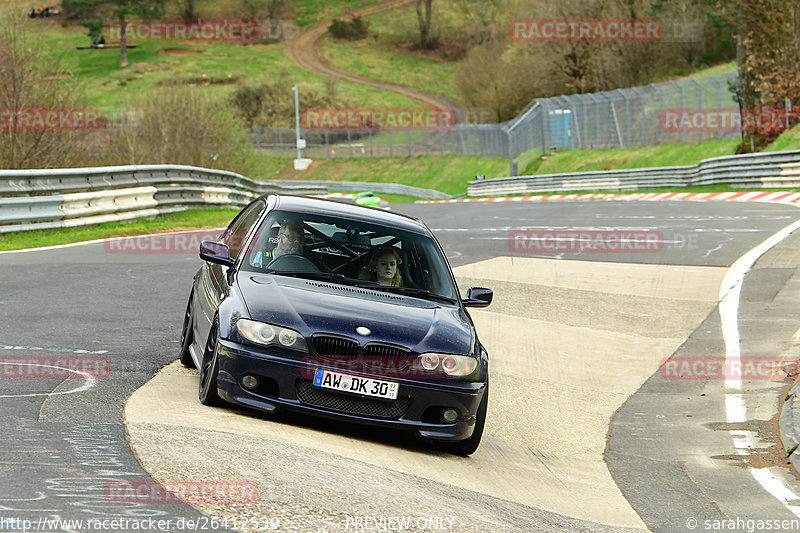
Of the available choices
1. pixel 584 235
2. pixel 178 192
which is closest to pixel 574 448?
pixel 584 235

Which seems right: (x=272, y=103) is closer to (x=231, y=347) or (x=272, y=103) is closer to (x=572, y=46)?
(x=572, y=46)

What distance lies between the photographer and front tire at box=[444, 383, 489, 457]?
23.1ft

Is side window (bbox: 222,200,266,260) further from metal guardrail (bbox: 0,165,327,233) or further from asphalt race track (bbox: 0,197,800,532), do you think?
metal guardrail (bbox: 0,165,327,233)

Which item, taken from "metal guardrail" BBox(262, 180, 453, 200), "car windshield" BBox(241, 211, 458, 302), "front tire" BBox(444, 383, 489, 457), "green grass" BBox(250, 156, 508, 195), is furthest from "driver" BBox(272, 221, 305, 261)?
"green grass" BBox(250, 156, 508, 195)

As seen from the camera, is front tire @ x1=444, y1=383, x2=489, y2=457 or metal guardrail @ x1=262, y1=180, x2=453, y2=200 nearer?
front tire @ x1=444, y1=383, x2=489, y2=457

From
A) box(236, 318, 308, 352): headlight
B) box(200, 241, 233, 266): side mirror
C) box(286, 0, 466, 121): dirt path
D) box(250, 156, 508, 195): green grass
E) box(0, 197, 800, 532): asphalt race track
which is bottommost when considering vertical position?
box(250, 156, 508, 195): green grass

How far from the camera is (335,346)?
6652 mm

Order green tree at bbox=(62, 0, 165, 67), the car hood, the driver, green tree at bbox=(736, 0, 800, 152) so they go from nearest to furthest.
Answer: the car hood, the driver, green tree at bbox=(736, 0, 800, 152), green tree at bbox=(62, 0, 165, 67)

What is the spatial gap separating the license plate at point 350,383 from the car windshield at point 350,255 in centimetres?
116

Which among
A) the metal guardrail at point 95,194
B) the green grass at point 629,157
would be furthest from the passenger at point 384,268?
the green grass at point 629,157

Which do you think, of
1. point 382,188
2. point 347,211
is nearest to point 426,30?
point 382,188

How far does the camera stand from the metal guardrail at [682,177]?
32.7m

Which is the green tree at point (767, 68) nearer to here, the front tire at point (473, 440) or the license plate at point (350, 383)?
the front tire at point (473, 440)

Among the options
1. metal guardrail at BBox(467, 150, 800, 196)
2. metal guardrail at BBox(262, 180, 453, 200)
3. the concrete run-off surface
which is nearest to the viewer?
the concrete run-off surface
